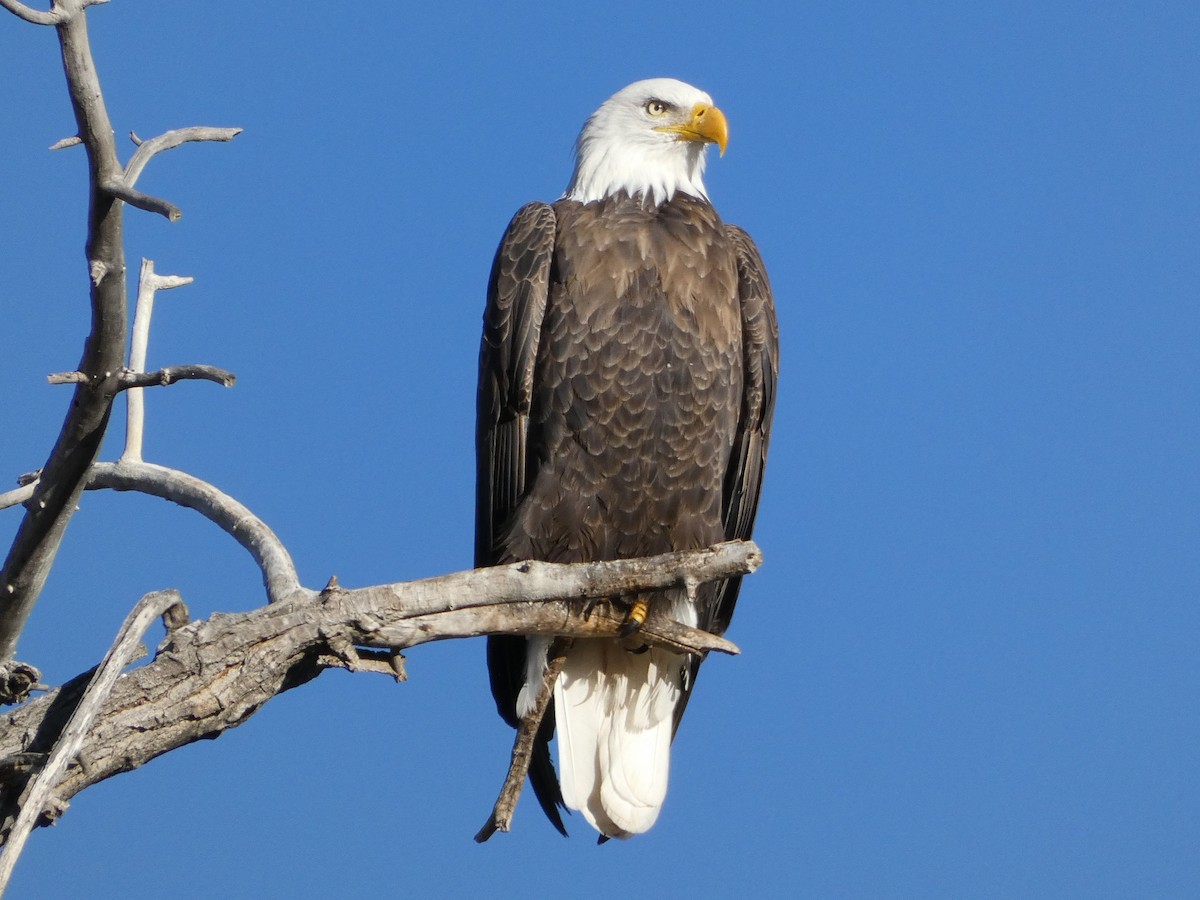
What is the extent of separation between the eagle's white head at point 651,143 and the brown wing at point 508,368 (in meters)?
0.46

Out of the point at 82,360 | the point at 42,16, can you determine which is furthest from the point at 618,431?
the point at 42,16

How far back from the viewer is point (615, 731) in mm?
5074

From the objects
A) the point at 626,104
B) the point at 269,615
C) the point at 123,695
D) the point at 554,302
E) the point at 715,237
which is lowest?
the point at 123,695

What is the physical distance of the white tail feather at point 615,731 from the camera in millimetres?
4973

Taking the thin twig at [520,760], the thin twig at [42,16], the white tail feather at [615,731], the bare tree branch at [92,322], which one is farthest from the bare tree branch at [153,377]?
the white tail feather at [615,731]

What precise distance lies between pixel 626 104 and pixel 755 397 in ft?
4.54

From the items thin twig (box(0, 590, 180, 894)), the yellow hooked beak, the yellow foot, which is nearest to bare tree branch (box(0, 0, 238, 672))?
thin twig (box(0, 590, 180, 894))

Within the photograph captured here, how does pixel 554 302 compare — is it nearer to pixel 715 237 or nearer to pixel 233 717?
pixel 715 237

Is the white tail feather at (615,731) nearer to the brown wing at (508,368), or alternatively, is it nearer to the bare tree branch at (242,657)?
the brown wing at (508,368)

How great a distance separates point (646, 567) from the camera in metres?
3.89

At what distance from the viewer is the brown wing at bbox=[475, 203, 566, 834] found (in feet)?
15.2

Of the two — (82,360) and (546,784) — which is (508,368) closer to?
(546,784)

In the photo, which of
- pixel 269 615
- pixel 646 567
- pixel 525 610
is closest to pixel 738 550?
pixel 646 567

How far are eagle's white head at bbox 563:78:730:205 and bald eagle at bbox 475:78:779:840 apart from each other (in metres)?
0.08
